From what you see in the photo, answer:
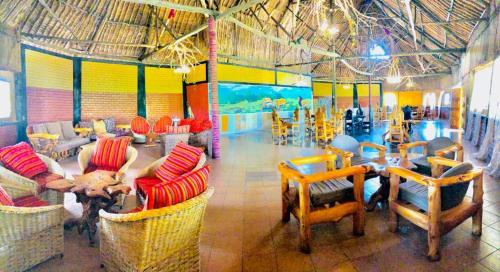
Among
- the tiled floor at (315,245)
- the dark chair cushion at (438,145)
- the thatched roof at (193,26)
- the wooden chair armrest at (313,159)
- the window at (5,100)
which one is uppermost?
the thatched roof at (193,26)

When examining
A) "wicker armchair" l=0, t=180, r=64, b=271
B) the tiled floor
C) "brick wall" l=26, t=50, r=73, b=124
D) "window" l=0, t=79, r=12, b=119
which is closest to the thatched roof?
"brick wall" l=26, t=50, r=73, b=124

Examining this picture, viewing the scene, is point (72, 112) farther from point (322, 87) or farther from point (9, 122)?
point (322, 87)

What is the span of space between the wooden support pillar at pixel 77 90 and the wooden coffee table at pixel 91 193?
29.6ft

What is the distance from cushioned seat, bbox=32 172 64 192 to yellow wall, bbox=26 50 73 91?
20.4 ft

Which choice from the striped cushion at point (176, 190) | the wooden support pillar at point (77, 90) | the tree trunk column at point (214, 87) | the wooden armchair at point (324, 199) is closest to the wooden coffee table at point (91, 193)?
the striped cushion at point (176, 190)

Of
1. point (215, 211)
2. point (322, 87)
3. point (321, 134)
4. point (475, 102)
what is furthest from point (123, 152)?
point (322, 87)

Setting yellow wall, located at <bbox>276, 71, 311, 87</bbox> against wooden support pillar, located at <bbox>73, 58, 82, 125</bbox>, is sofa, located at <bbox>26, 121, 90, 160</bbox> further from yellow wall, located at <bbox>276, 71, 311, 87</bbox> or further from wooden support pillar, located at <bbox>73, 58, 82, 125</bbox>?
yellow wall, located at <bbox>276, 71, 311, 87</bbox>

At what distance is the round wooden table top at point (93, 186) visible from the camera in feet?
9.94

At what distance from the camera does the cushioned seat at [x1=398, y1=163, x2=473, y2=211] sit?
2.66 metres

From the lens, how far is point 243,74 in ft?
46.6

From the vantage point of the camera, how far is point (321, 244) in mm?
2896

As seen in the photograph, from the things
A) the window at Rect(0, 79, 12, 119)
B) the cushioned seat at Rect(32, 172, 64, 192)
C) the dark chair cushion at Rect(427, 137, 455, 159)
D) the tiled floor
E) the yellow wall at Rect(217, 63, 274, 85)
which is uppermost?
the yellow wall at Rect(217, 63, 274, 85)

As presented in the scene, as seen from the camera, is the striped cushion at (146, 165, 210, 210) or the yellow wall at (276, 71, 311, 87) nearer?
the striped cushion at (146, 165, 210, 210)

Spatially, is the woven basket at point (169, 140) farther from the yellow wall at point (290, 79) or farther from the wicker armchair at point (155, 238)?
the yellow wall at point (290, 79)
